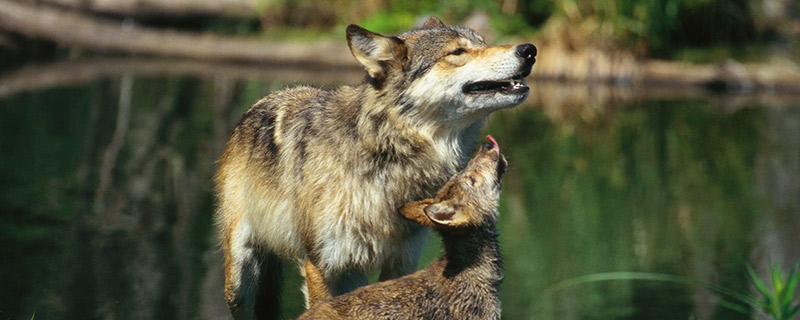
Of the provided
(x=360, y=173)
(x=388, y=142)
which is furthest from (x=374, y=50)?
(x=360, y=173)

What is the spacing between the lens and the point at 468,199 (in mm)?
5914

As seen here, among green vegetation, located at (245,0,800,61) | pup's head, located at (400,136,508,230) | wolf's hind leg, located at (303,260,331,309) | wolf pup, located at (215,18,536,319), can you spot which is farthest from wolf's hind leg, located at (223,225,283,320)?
green vegetation, located at (245,0,800,61)

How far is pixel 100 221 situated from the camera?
1229cm

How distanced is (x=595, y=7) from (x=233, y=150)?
56.7 feet

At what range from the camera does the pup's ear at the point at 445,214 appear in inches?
225

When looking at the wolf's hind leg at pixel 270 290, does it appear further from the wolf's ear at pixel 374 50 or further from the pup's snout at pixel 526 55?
the pup's snout at pixel 526 55

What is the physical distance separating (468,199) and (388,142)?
2.51 feet

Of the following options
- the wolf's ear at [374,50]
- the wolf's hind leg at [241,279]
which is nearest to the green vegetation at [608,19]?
the wolf's hind leg at [241,279]

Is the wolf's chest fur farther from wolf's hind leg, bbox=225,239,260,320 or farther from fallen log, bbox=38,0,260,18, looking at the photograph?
fallen log, bbox=38,0,260,18

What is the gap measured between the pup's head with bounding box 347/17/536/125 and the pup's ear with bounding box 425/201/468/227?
29.1 inches

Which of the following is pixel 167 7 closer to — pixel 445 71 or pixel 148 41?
pixel 148 41

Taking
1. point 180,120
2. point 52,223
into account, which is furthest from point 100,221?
point 180,120

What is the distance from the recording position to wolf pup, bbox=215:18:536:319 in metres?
6.33

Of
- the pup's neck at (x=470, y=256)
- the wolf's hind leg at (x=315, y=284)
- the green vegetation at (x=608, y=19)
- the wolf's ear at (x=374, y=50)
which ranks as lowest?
the green vegetation at (x=608, y=19)
